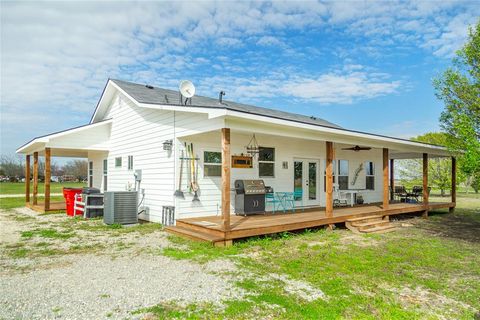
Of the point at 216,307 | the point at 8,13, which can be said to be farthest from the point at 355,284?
the point at 8,13

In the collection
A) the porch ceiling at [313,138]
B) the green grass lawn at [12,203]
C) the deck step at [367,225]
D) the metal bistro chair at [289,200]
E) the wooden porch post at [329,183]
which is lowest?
the green grass lawn at [12,203]

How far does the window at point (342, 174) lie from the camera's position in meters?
12.5

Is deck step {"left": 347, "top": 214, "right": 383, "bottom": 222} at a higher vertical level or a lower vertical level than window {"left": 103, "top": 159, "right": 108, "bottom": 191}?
lower

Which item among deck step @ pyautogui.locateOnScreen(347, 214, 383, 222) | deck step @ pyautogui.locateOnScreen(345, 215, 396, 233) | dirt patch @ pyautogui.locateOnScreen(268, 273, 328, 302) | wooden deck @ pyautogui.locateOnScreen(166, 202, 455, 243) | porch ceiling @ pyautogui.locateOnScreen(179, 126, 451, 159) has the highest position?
porch ceiling @ pyautogui.locateOnScreen(179, 126, 451, 159)

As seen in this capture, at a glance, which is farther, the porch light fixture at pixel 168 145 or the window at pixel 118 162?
the window at pixel 118 162

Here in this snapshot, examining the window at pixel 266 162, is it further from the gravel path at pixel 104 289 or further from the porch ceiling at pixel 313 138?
the gravel path at pixel 104 289

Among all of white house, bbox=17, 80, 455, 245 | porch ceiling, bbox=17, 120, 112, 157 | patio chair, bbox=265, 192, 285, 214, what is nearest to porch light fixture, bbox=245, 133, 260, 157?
white house, bbox=17, 80, 455, 245

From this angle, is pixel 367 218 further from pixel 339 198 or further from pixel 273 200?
pixel 273 200

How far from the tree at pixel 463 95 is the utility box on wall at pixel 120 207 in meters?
8.95

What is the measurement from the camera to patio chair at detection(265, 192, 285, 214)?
989 cm

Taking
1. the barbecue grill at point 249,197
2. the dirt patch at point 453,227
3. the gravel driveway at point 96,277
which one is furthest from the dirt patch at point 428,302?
the barbecue grill at point 249,197

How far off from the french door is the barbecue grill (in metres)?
2.26

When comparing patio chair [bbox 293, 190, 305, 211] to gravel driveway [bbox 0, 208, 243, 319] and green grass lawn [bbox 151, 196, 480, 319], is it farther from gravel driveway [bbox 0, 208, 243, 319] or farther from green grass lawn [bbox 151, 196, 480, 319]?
gravel driveway [bbox 0, 208, 243, 319]

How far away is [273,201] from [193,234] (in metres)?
3.82
